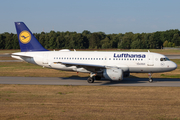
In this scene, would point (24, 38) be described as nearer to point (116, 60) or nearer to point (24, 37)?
point (24, 37)

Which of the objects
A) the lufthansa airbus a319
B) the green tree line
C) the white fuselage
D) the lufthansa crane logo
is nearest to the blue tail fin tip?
the lufthansa crane logo

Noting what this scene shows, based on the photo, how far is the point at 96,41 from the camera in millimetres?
155625

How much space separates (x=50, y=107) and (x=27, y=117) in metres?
2.54

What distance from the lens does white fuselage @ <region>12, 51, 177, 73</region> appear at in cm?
2839

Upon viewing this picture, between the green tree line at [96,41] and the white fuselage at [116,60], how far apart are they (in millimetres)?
101076

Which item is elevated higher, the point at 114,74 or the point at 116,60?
the point at 116,60

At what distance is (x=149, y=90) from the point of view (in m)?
22.7

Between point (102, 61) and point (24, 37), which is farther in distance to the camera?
point (24, 37)

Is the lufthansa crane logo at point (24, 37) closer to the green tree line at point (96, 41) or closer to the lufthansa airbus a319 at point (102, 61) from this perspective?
the lufthansa airbus a319 at point (102, 61)

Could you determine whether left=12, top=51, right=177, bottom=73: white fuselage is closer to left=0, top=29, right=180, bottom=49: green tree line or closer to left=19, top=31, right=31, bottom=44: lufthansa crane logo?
left=19, top=31, right=31, bottom=44: lufthansa crane logo

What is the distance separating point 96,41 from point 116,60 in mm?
127610

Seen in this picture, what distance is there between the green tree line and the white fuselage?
10108 centimetres

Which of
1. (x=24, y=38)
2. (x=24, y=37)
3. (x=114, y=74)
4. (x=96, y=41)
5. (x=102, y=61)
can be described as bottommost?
(x=114, y=74)

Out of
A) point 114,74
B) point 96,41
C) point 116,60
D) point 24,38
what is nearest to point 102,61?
point 116,60
